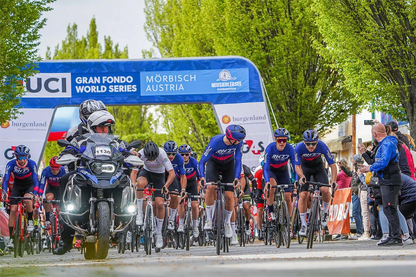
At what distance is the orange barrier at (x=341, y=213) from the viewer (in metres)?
19.8

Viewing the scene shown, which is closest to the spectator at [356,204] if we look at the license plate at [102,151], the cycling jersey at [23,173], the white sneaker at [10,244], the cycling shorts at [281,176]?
the cycling shorts at [281,176]

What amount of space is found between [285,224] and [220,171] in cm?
142

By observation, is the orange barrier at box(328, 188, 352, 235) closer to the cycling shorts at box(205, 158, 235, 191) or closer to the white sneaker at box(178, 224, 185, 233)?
the white sneaker at box(178, 224, 185, 233)

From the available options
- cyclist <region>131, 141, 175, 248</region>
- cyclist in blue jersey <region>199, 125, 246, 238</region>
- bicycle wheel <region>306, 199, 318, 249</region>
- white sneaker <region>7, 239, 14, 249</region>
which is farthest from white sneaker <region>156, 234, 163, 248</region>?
white sneaker <region>7, 239, 14, 249</region>

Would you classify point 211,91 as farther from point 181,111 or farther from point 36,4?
point 181,111

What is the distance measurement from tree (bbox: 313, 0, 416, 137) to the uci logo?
803 centimetres

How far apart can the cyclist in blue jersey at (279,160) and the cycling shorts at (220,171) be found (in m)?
1.11

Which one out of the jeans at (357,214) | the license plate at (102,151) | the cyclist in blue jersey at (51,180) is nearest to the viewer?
the license plate at (102,151)

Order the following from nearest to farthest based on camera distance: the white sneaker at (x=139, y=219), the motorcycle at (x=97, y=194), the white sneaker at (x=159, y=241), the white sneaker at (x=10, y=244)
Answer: the motorcycle at (x=97, y=194) → the white sneaker at (x=159, y=241) → the white sneaker at (x=139, y=219) → the white sneaker at (x=10, y=244)

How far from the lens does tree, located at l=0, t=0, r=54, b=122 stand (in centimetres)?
2031

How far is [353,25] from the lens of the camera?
79.4 ft

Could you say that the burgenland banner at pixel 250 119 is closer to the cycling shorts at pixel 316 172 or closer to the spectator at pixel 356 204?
the spectator at pixel 356 204

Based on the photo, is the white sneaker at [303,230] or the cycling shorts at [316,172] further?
the cycling shorts at [316,172]

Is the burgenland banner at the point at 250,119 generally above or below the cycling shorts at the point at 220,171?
above
